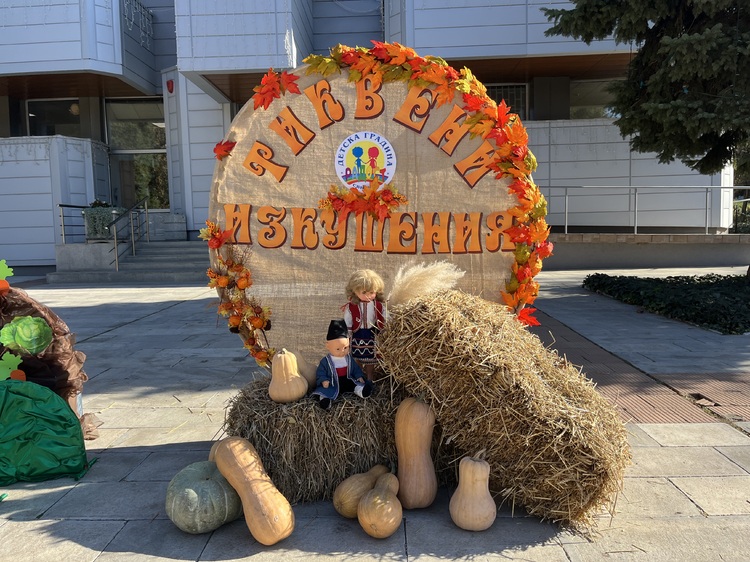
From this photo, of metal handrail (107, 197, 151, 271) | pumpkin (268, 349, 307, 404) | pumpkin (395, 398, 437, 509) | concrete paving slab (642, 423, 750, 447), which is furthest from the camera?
metal handrail (107, 197, 151, 271)

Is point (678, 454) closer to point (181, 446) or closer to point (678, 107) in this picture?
point (181, 446)

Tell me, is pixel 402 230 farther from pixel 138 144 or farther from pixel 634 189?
pixel 138 144

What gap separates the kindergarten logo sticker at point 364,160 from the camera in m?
3.95

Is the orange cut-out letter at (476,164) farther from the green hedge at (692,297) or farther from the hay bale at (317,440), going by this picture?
the green hedge at (692,297)

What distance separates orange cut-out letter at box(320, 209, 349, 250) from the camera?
3982 millimetres

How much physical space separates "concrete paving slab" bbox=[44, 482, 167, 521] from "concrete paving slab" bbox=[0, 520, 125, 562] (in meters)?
0.08

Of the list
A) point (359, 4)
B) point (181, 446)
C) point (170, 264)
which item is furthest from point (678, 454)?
point (359, 4)

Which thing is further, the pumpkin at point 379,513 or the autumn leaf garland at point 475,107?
the autumn leaf garland at point 475,107

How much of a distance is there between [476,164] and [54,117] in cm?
2041

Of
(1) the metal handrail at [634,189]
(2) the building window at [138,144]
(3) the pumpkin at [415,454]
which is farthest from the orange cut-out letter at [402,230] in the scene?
(2) the building window at [138,144]

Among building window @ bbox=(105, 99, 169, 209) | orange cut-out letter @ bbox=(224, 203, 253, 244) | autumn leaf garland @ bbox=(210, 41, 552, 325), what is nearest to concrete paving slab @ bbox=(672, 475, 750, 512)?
autumn leaf garland @ bbox=(210, 41, 552, 325)

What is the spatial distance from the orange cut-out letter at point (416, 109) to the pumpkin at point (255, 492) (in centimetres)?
235

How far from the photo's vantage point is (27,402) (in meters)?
3.37

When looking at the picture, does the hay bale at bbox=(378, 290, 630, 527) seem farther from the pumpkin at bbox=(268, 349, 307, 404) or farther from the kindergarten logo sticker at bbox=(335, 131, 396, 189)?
the kindergarten logo sticker at bbox=(335, 131, 396, 189)
